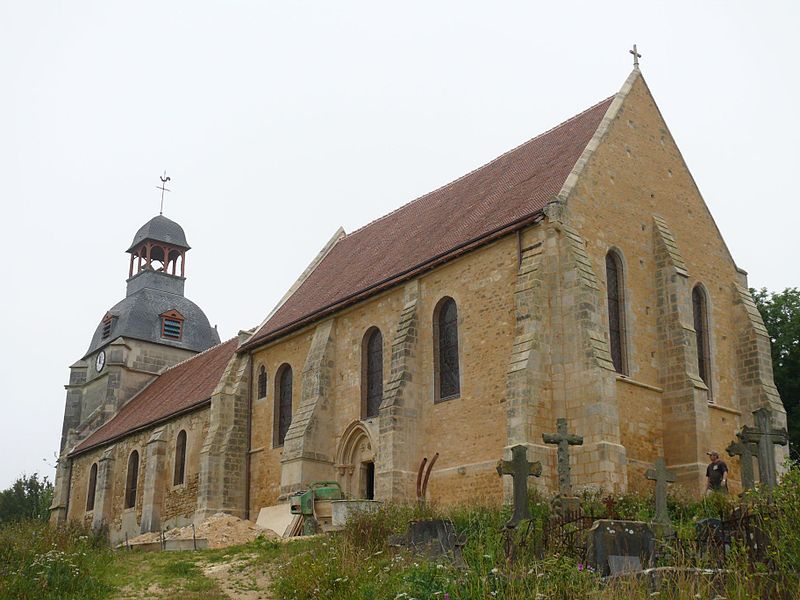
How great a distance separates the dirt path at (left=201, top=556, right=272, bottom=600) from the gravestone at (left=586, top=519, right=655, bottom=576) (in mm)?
4985

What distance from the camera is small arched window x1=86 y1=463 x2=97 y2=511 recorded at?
38.4 m

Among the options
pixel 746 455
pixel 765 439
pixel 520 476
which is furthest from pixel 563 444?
pixel 765 439

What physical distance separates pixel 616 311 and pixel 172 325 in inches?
1086

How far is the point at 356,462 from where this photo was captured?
24391mm

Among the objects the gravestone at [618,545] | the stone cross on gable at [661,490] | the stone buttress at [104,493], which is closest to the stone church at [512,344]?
the stone cross on gable at [661,490]

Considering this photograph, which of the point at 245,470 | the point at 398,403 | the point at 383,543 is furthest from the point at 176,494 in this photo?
the point at 383,543

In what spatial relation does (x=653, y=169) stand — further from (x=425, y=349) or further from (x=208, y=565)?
(x=208, y=565)

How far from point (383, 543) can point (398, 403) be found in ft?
23.4

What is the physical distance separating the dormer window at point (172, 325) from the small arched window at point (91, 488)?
23.8 feet

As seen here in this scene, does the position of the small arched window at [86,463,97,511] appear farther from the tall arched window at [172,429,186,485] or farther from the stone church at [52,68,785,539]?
the stone church at [52,68,785,539]

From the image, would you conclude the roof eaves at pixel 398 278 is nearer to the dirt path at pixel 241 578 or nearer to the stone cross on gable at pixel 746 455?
the stone cross on gable at pixel 746 455

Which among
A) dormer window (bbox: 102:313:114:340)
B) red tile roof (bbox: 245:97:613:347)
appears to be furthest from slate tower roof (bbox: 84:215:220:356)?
red tile roof (bbox: 245:97:613:347)

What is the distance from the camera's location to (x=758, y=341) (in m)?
23.3

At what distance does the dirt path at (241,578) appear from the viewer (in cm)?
1377
